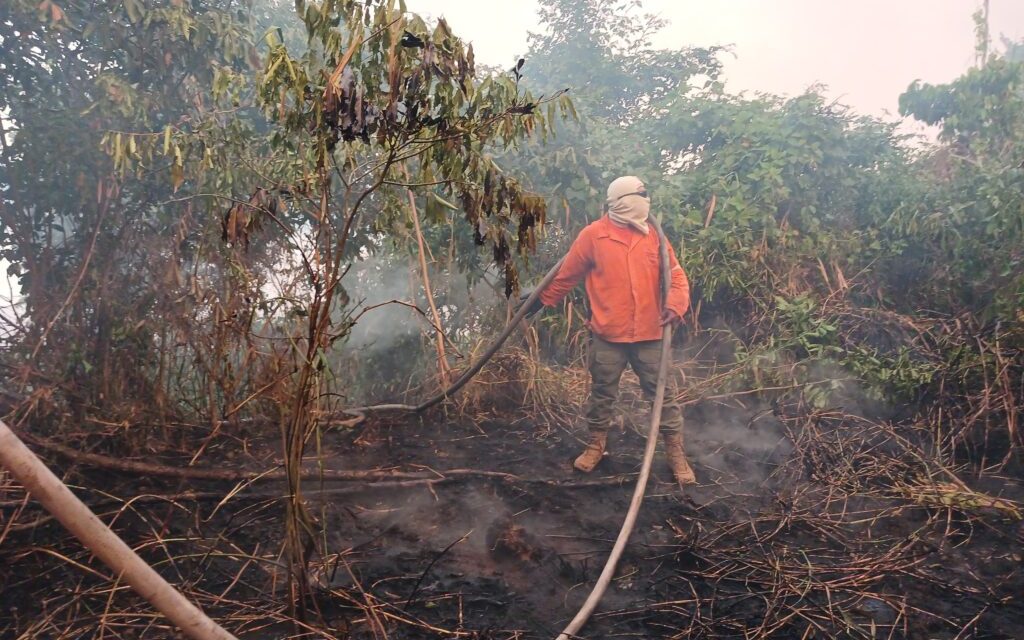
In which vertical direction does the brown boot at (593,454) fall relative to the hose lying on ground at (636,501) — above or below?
below

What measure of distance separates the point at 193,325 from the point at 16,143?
7.42 feet

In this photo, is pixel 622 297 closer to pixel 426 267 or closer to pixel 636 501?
pixel 636 501

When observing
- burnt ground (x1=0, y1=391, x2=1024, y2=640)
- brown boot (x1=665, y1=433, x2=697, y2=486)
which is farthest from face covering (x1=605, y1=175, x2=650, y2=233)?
burnt ground (x1=0, y1=391, x2=1024, y2=640)

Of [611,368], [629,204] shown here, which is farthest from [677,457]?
[629,204]

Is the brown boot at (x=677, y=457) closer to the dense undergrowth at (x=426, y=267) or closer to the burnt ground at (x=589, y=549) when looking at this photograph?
the burnt ground at (x=589, y=549)

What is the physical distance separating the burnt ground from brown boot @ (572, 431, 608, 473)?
0.09 m

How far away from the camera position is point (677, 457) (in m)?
4.55

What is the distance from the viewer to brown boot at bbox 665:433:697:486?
4.48 metres

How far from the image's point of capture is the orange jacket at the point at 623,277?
4617 mm

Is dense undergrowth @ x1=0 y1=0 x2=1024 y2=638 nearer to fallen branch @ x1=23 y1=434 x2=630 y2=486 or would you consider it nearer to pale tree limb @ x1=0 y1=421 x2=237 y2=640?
fallen branch @ x1=23 y1=434 x2=630 y2=486

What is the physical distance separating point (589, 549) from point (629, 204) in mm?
2420

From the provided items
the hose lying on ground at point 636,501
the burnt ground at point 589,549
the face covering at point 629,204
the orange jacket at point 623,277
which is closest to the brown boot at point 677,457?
the burnt ground at point 589,549

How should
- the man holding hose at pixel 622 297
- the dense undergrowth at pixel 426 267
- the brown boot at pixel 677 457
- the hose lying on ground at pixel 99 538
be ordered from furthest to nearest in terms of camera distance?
the man holding hose at pixel 622 297 < the brown boot at pixel 677 457 < the dense undergrowth at pixel 426 267 < the hose lying on ground at pixel 99 538

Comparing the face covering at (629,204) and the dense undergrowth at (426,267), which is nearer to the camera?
the dense undergrowth at (426,267)
